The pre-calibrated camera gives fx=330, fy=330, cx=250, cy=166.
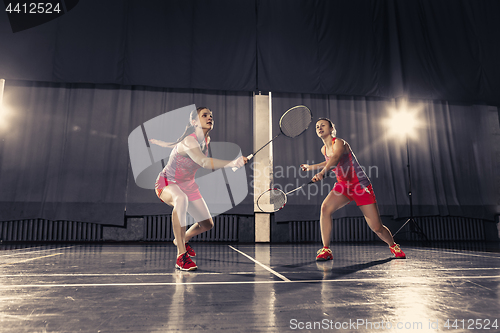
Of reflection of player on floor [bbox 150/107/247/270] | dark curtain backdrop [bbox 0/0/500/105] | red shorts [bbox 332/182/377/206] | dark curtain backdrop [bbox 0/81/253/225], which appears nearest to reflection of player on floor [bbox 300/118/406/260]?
red shorts [bbox 332/182/377/206]

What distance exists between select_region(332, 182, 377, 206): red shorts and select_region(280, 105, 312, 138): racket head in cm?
80

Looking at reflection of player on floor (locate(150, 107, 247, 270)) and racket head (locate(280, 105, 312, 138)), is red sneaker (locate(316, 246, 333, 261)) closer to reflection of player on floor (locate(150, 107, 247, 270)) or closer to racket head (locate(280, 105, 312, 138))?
reflection of player on floor (locate(150, 107, 247, 270))

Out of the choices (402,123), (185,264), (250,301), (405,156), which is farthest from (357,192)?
(402,123)

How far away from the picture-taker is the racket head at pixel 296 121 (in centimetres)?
367

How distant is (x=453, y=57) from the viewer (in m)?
7.41

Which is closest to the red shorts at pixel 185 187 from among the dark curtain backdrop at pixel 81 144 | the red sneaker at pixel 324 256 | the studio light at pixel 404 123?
the red sneaker at pixel 324 256

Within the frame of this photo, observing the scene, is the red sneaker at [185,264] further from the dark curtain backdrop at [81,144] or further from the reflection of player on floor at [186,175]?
the dark curtain backdrop at [81,144]

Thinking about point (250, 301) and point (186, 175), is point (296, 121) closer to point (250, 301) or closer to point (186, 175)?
point (186, 175)

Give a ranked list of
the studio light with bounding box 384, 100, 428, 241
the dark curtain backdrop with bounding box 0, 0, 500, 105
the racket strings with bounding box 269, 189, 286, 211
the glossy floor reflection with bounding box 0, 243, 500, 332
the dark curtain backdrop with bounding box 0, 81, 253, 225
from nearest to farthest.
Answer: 1. the glossy floor reflection with bounding box 0, 243, 500, 332
2. the racket strings with bounding box 269, 189, 286, 211
3. the dark curtain backdrop with bounding box 0, 81, 253, 225
4. the dark curtain backdrop with bounding box 0, 0, 500, 105
5. the studio light with bounding box 384, 100, 428, 241

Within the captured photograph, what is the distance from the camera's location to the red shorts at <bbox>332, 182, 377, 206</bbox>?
3.16 metres

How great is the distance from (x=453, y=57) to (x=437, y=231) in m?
3.90

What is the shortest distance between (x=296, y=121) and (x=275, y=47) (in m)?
3.61

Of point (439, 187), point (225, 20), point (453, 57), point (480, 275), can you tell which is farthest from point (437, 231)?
point (225, 20)

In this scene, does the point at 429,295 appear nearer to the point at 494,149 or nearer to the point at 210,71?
the point at 210,71
